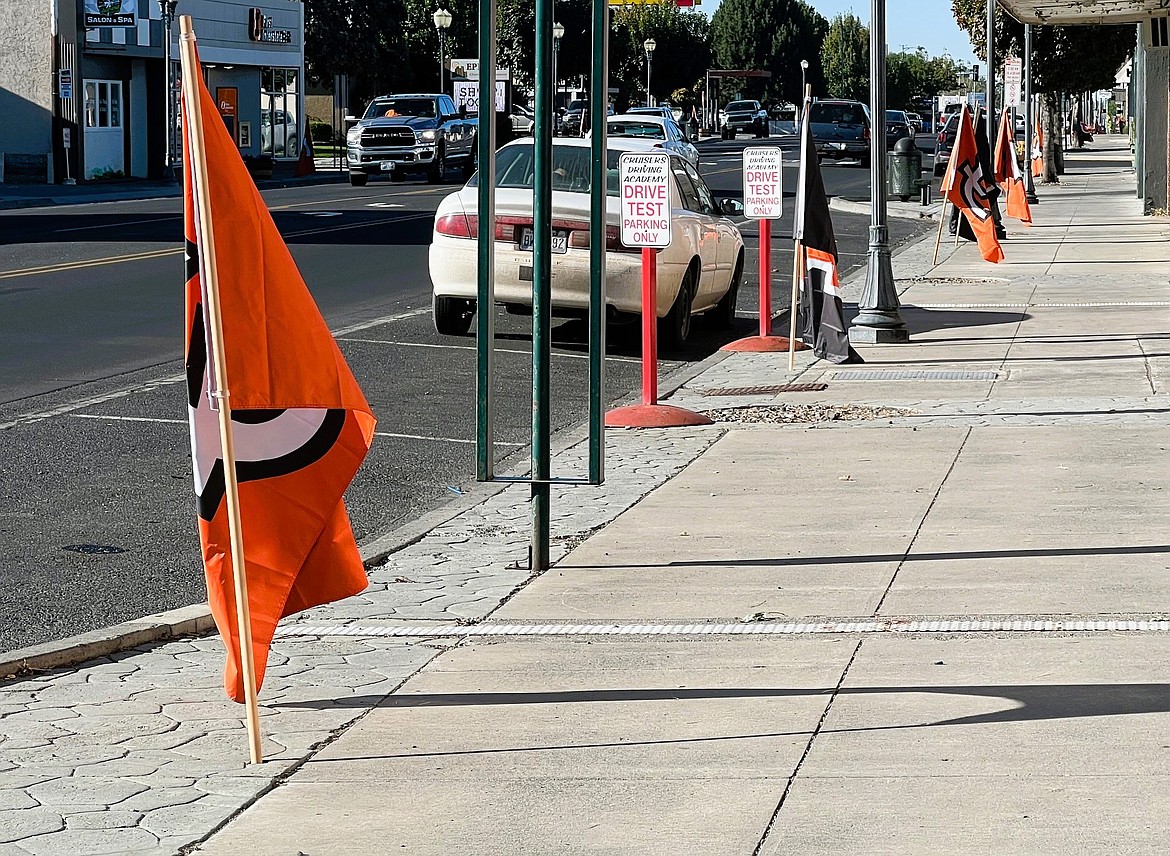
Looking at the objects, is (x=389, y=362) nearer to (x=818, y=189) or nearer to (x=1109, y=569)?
(x=818, y=189)

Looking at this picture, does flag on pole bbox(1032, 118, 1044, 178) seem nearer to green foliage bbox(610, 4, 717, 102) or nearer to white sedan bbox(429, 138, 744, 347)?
white sedan bbox(429, 138, 744, 347)

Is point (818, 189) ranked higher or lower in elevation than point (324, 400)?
higher

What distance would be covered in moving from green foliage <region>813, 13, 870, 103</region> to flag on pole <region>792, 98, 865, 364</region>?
104789mm

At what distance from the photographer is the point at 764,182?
559 inches

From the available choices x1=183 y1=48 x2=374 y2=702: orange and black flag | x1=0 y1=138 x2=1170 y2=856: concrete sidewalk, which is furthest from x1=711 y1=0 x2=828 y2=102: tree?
x1=183 y1=48 x2=374 y2=702: orange and black flag

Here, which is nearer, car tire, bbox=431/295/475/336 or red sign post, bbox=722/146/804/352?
red sign post, bbox=722/146/804/352

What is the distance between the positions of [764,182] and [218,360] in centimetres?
1000

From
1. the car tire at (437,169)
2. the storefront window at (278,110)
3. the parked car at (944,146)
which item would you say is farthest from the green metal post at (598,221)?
the storefront window at (278,110)

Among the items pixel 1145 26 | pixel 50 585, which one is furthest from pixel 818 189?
Answer: pixel 1145 26

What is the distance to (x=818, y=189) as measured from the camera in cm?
1300

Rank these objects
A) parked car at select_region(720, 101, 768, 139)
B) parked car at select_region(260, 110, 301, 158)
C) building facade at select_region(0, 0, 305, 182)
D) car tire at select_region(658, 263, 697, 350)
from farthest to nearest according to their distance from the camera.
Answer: parked car at select_region(720, 101, 768, 139) < parked car at select_region(260, 110, 301, 158) < building facade at select_region(0, 0, 305, 182) < car tire at select_region(658, 263, 697, 350)

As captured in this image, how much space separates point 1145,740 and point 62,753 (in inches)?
120

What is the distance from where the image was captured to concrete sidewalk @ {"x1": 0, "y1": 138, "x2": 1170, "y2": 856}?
438cm

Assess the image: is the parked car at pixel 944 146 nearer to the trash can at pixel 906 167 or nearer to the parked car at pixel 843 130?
the parked car at pixel 843 130
